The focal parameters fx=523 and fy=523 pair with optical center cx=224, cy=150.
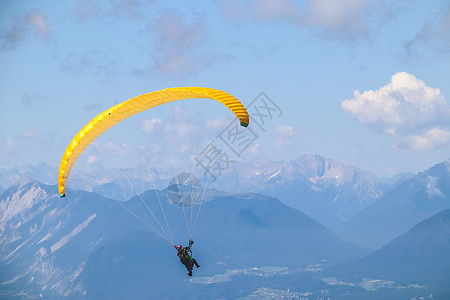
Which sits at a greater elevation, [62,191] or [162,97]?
[162,97]

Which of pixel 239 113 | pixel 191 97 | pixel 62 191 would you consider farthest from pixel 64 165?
pixel 239 113

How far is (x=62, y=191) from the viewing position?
36.7 metres

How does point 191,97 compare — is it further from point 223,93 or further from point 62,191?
point 62,191

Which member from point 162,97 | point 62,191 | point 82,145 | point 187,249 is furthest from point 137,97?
point 187,249

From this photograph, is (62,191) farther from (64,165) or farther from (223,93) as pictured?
(223,93)

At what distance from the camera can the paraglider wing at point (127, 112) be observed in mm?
37062

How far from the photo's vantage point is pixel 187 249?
3700 cm

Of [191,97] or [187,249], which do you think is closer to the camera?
[187,249]

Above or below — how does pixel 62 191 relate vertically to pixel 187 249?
above

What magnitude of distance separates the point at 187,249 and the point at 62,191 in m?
9.67

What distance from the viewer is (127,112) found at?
127 ft

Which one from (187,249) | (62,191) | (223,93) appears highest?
(223,93)

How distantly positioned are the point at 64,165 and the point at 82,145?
6.32 feet

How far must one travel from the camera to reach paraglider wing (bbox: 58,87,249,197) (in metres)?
37.1
